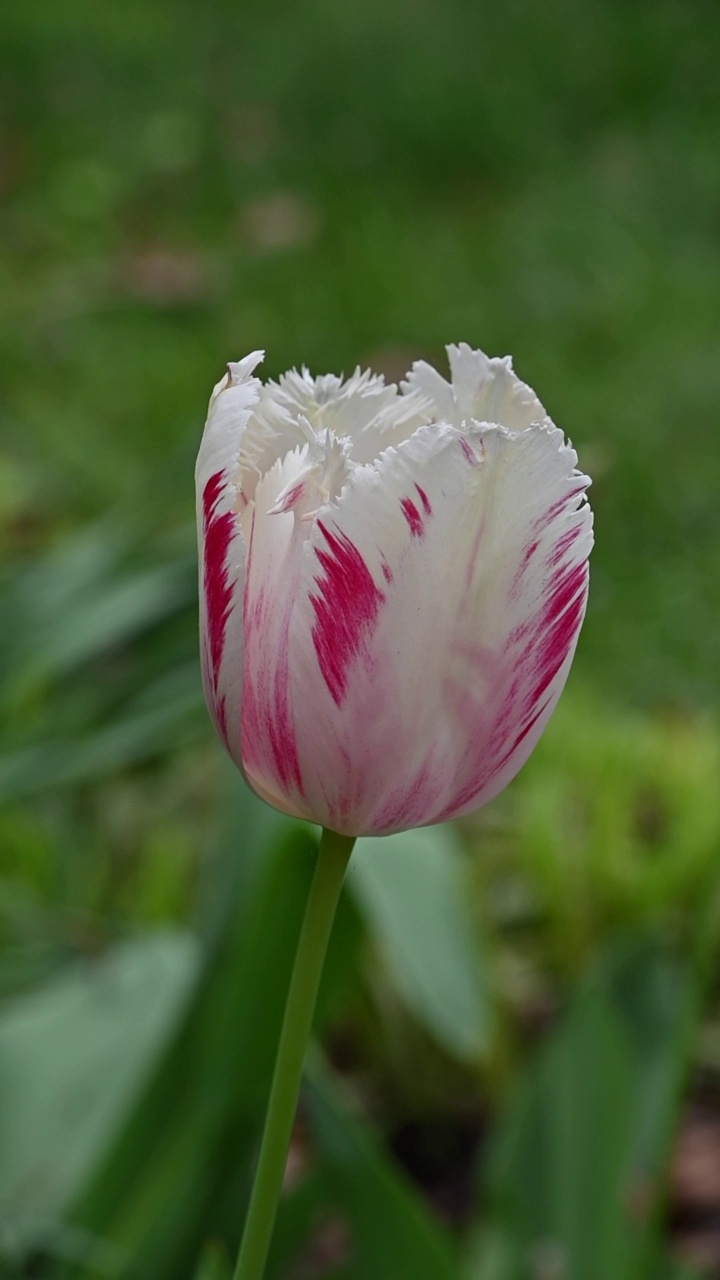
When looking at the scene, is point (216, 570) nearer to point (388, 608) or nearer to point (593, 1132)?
point (388, 608)

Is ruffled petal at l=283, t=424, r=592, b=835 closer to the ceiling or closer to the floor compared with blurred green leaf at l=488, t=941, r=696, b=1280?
closer to the ceiling

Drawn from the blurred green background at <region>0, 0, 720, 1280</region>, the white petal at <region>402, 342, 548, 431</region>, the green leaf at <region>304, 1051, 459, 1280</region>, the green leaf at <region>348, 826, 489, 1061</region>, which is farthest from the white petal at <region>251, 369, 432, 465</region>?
the green leaf at <region>348, 826, 489, 1061</region>

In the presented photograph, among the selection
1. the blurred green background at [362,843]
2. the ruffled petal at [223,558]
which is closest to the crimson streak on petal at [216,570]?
the ruffled petal at [223,558]

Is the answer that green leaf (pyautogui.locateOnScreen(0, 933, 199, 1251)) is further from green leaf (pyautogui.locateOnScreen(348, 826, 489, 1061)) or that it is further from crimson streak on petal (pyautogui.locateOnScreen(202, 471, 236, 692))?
crimson streak on petal (pyautogui.locateOnScreen(202, 471, 236, 692))

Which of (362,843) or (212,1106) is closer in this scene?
(212,1106)

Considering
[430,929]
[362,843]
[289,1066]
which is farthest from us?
[430,929]

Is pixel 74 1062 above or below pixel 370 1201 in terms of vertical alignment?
above

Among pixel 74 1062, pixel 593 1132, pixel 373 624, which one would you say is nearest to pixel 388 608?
pixel 373 624
